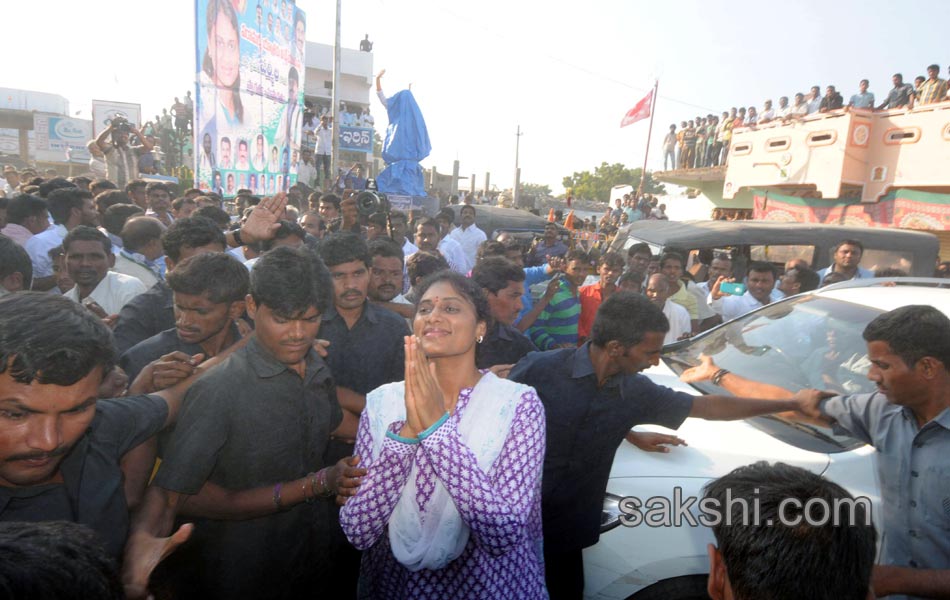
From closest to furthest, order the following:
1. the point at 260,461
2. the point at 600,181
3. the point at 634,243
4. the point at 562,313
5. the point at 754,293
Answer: the point at 260,461, the point at 562,313, the point at 754,293, the point at 634,243, the point at 600,181

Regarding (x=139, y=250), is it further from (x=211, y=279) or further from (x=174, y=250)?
(x=211, y=279)

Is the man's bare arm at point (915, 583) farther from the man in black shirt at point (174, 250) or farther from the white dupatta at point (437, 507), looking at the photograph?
the man in black shirt at point (174, 250)

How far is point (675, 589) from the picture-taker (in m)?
2.20

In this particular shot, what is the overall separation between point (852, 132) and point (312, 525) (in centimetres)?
1485

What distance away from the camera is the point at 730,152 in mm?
16562

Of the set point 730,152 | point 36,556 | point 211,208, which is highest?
point 730,152

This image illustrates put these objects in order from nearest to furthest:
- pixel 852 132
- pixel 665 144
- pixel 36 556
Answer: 1. pixel 36 556
2. pixel 852 132
3. pixel 665 144

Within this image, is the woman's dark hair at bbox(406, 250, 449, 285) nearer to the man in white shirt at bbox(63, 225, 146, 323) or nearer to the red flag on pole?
the man in white shirt at bbox(63, 225, 146, 323)

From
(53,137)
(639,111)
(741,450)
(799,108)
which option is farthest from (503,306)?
(53,137)

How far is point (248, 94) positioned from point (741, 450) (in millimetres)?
8868

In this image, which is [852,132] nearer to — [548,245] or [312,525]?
[548,245]

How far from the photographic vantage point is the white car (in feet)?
7.22

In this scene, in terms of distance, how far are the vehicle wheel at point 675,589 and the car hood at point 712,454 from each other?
0.38 meters

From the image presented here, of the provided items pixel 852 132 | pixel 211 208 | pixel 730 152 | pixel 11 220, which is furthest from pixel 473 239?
pixel 730 152
